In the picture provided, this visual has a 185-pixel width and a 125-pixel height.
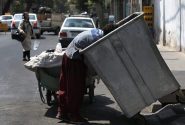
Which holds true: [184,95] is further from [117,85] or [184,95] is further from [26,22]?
[26,22]

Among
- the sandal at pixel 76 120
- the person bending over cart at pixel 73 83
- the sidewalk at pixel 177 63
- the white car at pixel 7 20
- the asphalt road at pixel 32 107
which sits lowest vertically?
the white car at pixel 7 20

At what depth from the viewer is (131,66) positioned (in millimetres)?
7867

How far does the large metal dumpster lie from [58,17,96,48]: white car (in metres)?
15.8

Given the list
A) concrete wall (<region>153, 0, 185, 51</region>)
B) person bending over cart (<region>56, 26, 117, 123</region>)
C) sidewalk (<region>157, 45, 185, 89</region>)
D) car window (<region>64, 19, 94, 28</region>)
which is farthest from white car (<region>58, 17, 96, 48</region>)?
person bending over cart (<region>56, 26, 117, 123</region>)

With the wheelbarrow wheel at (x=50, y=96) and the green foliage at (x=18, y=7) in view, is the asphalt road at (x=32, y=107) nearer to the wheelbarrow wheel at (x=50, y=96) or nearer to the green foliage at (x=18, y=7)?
the wheelbarrow wheel at (x=50, y=96)

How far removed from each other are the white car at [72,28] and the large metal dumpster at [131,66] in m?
15.8

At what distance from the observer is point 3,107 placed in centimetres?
980

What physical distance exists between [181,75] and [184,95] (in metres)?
5.32

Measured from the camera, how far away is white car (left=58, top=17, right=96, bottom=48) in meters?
24.3

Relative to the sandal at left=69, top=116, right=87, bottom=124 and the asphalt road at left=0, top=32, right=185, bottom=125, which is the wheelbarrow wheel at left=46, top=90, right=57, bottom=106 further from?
the sandal at left=69, top=116, right=87, bottom=124

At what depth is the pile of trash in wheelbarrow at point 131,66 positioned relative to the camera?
7797mm

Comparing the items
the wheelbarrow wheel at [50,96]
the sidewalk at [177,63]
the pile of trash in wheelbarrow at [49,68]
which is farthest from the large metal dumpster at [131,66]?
the sidewalk at [177,63]

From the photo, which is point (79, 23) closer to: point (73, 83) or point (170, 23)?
point (170, 23)

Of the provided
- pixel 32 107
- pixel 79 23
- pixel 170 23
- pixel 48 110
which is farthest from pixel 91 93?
pixel 79 23
